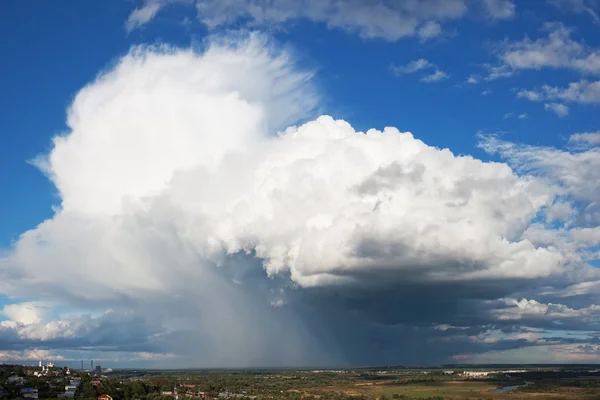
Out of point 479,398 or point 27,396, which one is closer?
point 27,396

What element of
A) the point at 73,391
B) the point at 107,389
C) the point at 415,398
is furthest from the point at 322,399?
the point at 73,391

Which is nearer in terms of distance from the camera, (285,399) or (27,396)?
(27,396)

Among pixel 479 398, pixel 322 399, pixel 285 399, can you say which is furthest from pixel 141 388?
pixel 479 398

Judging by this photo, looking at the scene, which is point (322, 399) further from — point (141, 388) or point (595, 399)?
point (595, 399)

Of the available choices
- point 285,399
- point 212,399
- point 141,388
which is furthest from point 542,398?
point 141,388

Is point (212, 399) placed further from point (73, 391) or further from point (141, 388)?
point (73, 391)

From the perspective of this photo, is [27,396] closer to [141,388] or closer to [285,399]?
[141,388]
